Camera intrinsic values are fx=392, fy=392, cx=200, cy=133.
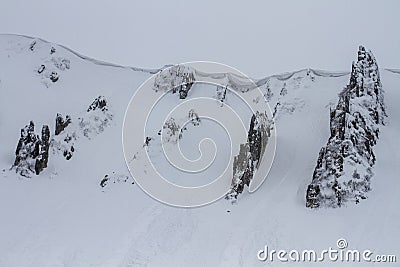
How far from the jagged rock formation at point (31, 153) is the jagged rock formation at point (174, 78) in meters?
16.9

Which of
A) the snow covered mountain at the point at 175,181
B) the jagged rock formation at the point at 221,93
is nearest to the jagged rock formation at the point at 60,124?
the snow covered mountain at the point at 175,181

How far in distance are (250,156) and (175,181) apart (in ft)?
16.8

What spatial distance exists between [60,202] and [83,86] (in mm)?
22080

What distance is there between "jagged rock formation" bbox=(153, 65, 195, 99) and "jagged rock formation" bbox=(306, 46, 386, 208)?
18.1m

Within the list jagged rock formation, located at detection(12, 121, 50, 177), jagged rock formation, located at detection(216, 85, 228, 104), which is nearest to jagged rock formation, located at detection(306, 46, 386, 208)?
jagged rock formation, located at detection(216, 85, 228, 104)

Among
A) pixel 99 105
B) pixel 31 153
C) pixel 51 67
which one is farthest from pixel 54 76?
pixel 31 153

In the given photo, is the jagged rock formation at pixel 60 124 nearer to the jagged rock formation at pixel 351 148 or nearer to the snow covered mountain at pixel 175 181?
the snow covered mountain at pixel 175 181

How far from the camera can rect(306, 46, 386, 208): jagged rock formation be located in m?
21.0

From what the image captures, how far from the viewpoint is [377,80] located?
30.1m

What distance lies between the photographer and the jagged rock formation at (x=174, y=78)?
137 feet

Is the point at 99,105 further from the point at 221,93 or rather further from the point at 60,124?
the point at 221,93

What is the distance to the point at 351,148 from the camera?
22391 millimetres

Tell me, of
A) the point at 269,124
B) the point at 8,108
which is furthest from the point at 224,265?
the point at 8,108

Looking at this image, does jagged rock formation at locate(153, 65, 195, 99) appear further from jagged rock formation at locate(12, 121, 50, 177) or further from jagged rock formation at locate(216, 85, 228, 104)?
jagged rock formation at locate(12, 121, 50, 177)
